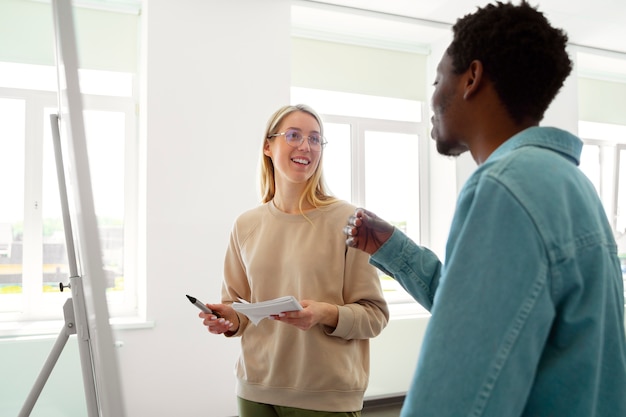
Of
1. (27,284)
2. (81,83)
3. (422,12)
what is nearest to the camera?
(81,83)

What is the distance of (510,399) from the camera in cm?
61

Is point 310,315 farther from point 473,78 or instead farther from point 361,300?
point 473,78

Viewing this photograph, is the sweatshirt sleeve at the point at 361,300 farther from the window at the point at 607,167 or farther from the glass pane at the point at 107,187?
the window at the point at 607,167

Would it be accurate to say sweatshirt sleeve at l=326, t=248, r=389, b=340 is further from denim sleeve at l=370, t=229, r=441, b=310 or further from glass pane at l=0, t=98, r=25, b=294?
glass pane at l=0, t=98, r=25, b=294

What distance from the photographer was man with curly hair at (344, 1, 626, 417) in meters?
0.61

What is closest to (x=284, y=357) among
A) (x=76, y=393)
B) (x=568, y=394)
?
(x=76, y=393)

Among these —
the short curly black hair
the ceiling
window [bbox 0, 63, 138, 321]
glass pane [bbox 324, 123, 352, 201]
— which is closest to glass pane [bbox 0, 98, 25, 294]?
window [bbox 0, 63, 138, 321]

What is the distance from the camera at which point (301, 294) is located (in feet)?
4.93

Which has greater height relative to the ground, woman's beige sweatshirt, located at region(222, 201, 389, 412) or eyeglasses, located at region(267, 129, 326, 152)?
eyeglasses, located at region(267, 129, 326, 152)

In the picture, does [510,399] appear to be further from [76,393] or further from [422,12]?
[422,12]

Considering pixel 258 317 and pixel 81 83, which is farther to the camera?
pixel 258 317

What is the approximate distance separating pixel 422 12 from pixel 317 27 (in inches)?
34.0

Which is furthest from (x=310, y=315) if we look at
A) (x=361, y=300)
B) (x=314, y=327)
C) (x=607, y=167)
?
(x=607, y=167)

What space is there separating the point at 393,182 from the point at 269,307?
3.61 meters
